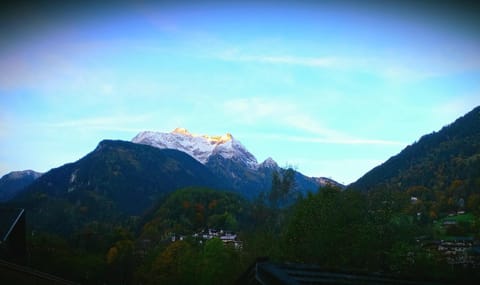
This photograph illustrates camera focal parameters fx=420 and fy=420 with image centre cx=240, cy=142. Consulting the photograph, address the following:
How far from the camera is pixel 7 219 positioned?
805 inches

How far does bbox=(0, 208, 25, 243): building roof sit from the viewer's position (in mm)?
19458

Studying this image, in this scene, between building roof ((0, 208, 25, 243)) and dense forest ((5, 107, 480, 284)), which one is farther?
dense forest ((5, 107, 480, 284))

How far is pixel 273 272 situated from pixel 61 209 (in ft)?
687

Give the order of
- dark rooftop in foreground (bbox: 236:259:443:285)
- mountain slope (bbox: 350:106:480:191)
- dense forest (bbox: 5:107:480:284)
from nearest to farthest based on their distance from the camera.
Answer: dark rooftop in foreground (bbox: 236:259:443:285), dense forest (bbox: 5:107:480:284), mountain slope (bbox: 350:106:480:191)

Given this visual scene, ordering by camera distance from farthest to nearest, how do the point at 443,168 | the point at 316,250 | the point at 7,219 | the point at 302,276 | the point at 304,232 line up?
the point at 443,168, the point at 304,232, the point at 316,250, the point at 7,219, the point at 302,276

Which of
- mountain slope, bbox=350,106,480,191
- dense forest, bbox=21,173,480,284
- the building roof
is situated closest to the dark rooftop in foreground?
dense forest, bbox=21,173,480,284

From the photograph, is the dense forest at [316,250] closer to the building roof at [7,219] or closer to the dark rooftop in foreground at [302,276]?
the dark rooftop in foreground at [302,276]

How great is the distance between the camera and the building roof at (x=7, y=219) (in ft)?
63.8

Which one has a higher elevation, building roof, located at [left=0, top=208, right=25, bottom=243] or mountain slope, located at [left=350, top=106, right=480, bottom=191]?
mountain slope, located at [left=350, top=106, right=480, bottom=191]

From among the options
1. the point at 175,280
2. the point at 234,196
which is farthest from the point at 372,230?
the point at 234,196

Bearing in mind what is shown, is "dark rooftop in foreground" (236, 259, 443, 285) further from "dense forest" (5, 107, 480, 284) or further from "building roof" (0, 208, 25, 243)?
"building roof" (0, 208, 25, 243)

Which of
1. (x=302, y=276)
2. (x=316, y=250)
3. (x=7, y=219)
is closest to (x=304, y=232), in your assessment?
(x=316, y=250)

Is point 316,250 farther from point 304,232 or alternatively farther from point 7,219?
point 7,219

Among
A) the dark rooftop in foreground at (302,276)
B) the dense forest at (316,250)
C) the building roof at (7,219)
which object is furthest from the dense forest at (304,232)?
the building roof at (7,219)
